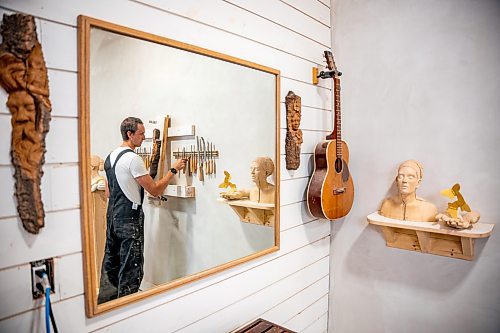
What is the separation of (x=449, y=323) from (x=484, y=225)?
604mm

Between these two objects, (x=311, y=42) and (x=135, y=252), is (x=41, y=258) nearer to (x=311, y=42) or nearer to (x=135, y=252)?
(x=135, y=252)

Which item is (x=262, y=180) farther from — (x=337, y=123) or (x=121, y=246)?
(x=121, y=246)

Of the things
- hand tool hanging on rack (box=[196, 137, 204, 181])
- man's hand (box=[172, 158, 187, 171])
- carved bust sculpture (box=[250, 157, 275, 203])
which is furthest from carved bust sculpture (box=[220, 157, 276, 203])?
man's hand (box=[172, 158, 187, 171])

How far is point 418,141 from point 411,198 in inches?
13.5

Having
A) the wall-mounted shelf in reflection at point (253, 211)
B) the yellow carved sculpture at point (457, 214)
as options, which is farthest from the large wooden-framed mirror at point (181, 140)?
the yellow carved sculpture at point (457, 214)

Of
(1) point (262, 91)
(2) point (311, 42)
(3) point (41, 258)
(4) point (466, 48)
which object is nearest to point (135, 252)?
(3) point (41, 258)

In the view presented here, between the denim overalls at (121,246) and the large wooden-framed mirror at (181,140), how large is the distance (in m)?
0.02

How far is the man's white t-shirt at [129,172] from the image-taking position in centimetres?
98

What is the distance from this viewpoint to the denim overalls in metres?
0.95

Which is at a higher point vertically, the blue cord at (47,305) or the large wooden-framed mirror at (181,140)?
the large wooden-framed mirror at (181,140)

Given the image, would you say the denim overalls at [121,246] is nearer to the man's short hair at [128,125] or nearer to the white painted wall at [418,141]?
the man's short hair at [128,125]

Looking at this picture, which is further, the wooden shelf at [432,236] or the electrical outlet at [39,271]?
the wooden shelf at [432,236]

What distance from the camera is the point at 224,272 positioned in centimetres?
135

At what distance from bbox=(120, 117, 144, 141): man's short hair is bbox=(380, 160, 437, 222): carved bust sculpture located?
139 centimetres
